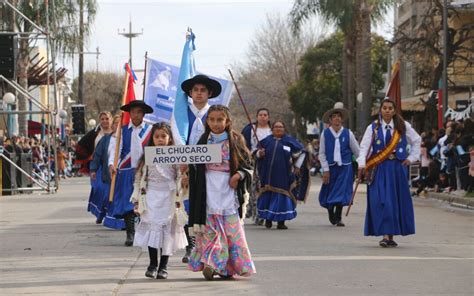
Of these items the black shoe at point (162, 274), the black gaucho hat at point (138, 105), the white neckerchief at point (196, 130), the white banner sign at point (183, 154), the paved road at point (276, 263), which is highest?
the black gaucho hat at point (138, 105)

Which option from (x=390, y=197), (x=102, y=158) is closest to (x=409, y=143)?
(x=390, y=197)

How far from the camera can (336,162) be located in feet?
58.6

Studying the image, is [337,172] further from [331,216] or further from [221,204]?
[221,204]

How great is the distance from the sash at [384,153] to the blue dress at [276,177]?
328cm

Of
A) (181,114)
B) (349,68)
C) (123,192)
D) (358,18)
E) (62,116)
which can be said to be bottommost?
(123,192)

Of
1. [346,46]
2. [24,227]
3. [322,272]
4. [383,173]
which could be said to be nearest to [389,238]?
[383,173]

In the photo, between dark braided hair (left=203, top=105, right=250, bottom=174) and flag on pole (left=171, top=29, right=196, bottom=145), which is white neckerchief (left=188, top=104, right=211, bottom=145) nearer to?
flag on pole (left=171, top=29, right=196, bottom=145)

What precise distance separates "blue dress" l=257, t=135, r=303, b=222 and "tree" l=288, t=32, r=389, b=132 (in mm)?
45554

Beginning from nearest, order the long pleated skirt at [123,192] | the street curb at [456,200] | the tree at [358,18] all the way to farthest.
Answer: the long pleated skirt at [123,192], the street curb at [456,200], the tree at [358,18]

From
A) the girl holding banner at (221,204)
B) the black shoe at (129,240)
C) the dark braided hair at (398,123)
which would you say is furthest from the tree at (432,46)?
the girl holding banner at (221,204)

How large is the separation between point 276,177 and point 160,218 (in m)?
6.70

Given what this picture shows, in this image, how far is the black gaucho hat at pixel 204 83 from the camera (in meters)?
10.8

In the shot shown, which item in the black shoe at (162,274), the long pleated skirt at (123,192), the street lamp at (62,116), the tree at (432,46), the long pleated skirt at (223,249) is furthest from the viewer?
the street lamp at (62,116)

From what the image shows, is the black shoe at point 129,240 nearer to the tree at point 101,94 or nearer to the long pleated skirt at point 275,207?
the long pleated skirt at point 275,207
